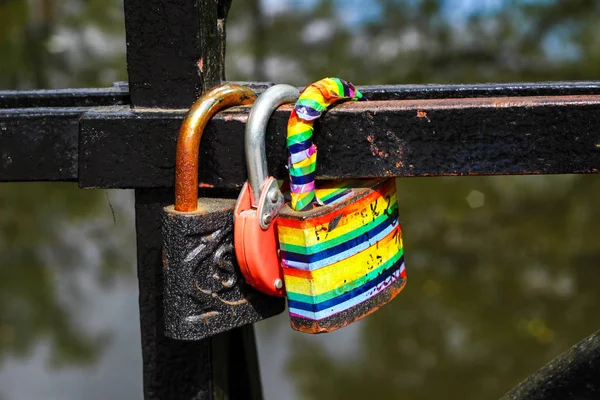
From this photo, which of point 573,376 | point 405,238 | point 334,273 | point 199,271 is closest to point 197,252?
point 199,271

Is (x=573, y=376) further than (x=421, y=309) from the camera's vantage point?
No

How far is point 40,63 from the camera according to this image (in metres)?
4.23

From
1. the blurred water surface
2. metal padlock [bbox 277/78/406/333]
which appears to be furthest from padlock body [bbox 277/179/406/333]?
the blurred water surface

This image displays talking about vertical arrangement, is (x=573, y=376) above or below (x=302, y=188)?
below

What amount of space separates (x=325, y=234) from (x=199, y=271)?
11 centimetres

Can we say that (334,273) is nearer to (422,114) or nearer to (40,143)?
(422,114)

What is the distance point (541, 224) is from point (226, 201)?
10.0ft

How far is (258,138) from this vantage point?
0.69 meters

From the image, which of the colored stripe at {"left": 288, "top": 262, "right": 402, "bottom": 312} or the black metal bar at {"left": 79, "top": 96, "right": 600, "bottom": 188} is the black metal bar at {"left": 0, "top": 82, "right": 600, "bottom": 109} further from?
the colored stripe at {"left": 288, "top": 262, "right": 402, "bottom": 312}

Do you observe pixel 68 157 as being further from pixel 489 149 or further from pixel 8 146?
pixel 489 149

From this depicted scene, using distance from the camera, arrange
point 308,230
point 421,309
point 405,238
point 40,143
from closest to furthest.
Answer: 1. point 308,230
2. point 40,143
3. point 421,309
4. point 405,238

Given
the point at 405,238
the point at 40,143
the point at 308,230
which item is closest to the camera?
the point at 308,230

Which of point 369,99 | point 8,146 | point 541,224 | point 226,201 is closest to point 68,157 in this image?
point 8,146

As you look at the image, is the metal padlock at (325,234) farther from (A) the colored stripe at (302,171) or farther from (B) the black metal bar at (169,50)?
(B) the black metal bar at (169,50)
